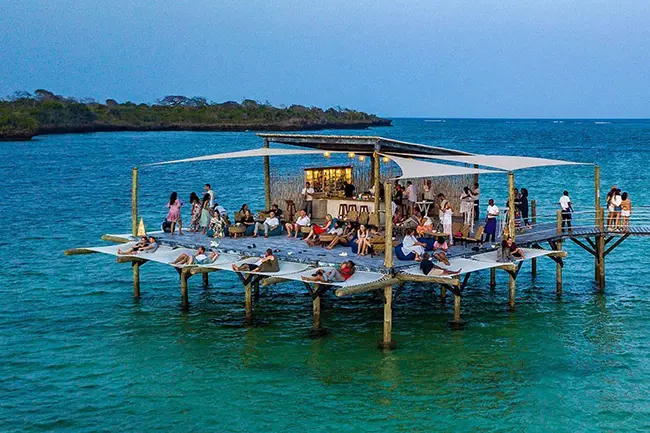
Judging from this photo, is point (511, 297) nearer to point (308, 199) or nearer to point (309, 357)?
point (309, 357)

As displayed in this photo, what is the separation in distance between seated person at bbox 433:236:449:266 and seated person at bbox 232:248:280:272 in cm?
408

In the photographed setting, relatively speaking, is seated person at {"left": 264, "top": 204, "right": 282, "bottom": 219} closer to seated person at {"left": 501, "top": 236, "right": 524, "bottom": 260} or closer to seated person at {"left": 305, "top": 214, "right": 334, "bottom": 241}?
seated person at {"left": 305, "top": 214, "right": 334, "bottom": 241}

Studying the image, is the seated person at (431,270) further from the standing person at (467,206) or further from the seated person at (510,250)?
the standing person at (467,206)

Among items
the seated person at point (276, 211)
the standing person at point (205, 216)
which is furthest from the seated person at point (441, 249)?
the standing person at point (205, 216)

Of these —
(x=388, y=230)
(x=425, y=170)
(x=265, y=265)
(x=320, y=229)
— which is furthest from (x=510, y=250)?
(x=265, y=265)

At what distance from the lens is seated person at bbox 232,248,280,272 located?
869 inches

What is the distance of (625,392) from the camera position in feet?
63.3

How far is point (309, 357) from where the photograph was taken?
21203 millimetres

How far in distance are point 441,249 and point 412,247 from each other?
1052mm

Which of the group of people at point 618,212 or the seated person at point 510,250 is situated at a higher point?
the group of people at point 618,212

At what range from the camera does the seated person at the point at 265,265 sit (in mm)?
22078

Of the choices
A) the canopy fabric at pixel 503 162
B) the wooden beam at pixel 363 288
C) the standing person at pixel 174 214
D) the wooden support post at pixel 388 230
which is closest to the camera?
the wooden beam at pixel 363 288

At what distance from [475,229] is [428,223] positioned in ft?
11.4

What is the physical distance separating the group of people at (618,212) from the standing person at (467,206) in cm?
444
